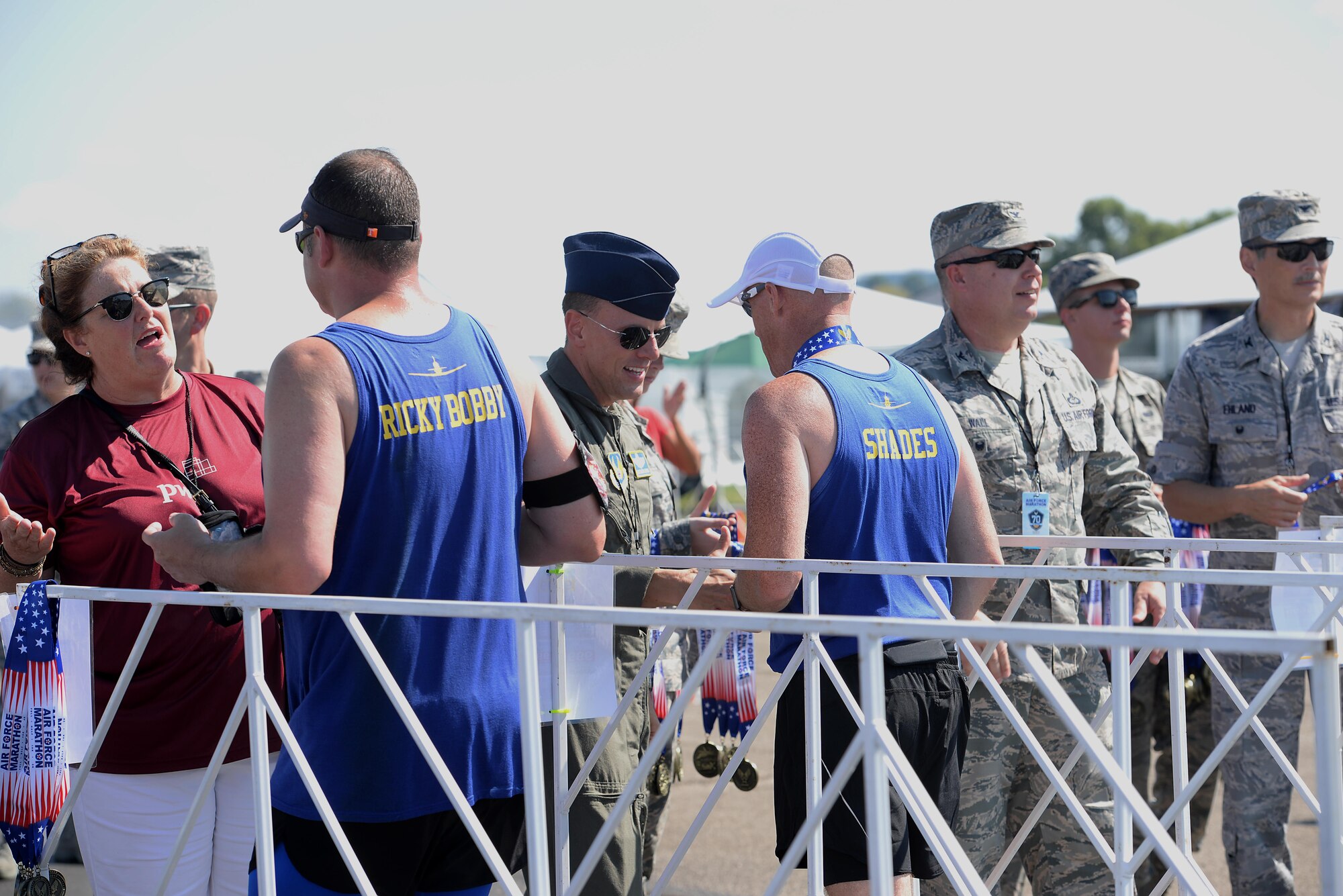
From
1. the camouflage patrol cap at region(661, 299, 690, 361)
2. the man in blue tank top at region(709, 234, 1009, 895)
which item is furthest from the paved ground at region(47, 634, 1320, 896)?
the camouflage patrol cap at region(661, 299, 690, 361)

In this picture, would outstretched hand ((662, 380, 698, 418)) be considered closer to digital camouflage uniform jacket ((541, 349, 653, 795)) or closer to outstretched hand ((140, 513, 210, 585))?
digital camouflage uniform jacket ((541, 349, 653, 795))

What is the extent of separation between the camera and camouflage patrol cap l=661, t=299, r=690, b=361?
15.5 ft

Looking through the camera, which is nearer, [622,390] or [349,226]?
[349,226]

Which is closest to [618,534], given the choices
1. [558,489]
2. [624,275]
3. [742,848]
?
[624,275]

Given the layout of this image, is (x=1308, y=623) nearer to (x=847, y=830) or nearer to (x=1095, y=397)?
(x=1095, y=397)

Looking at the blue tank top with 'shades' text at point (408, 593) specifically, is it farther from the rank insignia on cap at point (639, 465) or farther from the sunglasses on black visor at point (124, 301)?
the rank insignia on cap at point (639, 465)

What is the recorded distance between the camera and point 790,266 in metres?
3.10

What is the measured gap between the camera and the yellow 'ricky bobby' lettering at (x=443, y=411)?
6.91 feet

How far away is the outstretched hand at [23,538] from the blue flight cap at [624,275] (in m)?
1.63

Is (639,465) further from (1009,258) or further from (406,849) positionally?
(406,849)

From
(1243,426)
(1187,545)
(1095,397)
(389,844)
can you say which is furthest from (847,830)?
(1243,426)

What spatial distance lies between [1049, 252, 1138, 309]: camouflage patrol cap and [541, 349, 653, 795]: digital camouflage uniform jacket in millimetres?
3046

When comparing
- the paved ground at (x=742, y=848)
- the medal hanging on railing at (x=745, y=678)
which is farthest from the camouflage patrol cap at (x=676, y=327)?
the paved ground at (x=742, y=848)

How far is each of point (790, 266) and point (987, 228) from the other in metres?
1.23
